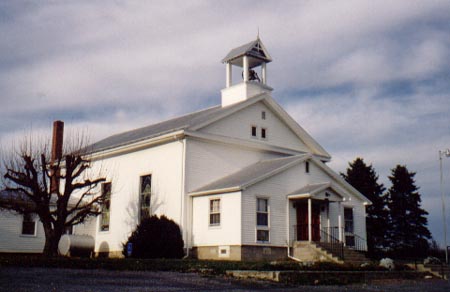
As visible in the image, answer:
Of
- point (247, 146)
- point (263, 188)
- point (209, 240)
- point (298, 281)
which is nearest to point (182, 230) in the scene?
point (209, 240)

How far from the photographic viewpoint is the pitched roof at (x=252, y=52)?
3297 centimetres

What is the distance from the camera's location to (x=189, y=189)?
27.7 m

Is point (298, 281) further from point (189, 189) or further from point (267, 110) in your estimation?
point (267, 110)

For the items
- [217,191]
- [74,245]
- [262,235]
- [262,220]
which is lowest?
[74,245]

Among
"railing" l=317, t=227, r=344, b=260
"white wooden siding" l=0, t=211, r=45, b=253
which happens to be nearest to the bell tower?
"railing" l=317, t=227, r=344, b=260

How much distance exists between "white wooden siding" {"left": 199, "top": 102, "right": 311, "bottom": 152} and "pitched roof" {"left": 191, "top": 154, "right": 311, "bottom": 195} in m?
2.04

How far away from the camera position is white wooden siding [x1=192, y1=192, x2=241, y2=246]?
25.6 metres

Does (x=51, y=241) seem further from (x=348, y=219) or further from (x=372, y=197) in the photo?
(x=372, y=197)

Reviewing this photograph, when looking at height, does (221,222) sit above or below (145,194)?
below

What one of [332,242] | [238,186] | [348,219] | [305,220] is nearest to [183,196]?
[238,186]

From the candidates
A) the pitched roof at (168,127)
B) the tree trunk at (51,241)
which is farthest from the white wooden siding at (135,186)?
the tree trunk at (51,241)

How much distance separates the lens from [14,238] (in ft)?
103

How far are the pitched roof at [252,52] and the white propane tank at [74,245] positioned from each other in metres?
13.4

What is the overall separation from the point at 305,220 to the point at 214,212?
4822 mm
